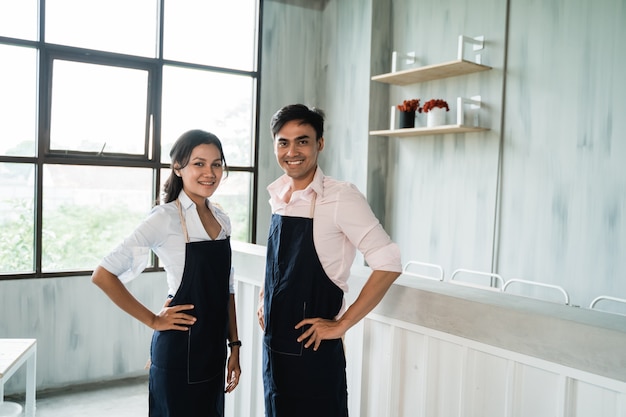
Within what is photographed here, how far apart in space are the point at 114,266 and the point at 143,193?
2456 millimetres

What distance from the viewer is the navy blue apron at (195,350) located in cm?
152

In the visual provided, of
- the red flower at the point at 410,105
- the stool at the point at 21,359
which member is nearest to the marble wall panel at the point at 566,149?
the red flower at the point at 410,105

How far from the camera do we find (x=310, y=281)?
145cm

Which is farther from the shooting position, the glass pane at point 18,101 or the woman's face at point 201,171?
the glass pane at point 18,101

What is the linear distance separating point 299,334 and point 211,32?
3193mm

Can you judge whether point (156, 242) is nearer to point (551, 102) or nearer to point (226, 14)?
point (551, 102)

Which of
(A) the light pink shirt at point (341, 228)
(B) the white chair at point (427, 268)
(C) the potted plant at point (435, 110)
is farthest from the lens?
(B) the white chair at point (427, 268)

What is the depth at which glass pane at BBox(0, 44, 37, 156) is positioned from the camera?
3.36 m

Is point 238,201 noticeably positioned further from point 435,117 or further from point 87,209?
point 435,117

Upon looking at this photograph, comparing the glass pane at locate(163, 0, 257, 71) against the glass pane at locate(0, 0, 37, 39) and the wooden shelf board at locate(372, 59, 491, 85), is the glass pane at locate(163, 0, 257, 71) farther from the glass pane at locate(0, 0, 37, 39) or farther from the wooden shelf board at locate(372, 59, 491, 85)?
the wooden shelf board at locate(372, 59, 491, 85)

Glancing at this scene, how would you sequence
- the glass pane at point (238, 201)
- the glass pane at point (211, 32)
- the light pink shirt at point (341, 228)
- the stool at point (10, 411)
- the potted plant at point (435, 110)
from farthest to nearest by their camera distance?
the glass pane at point (238, 201), the glass pane at point (211, 32), the potted plant at point (435, 110), the stool at point (10, 411), the light pink shirt at point (341, 228)

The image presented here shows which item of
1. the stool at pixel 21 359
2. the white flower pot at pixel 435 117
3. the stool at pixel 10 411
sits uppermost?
the white flower pot at pixel 435 117

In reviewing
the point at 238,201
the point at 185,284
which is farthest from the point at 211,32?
the point at 185,284

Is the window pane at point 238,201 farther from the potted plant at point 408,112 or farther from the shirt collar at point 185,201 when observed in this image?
the shirt collar at point 185,201
